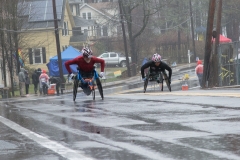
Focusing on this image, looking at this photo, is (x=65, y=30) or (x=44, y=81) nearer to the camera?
(x=44, y=81)

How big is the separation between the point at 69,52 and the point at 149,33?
72.5ft

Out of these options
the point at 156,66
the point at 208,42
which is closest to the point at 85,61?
the point at 156,66

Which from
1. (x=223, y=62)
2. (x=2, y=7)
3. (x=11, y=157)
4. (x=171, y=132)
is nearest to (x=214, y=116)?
(x=171, y=132)

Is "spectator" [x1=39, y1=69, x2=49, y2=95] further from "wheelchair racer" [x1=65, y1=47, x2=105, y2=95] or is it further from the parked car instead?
the parked car

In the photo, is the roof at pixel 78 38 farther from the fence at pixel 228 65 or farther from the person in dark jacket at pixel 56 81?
the fence at pixel 228 65

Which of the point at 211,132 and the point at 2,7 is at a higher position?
the point at 2,7

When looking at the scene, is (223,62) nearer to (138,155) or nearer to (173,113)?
(173,113)

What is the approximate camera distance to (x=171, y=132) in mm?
8539

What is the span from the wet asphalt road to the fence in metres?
18.5

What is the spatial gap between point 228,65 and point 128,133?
2368cm

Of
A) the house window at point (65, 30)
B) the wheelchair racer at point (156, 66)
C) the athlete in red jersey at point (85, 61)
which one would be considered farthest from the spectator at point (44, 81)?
the house window at point (65, 30)

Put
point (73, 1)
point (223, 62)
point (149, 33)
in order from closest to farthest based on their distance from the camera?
point (223, 62) < point (149, 33) < point (73, 1)

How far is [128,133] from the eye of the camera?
28.4 feet

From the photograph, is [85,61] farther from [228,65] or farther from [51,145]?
[228,65]
